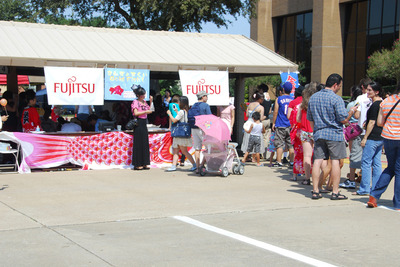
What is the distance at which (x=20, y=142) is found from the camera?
476 inches

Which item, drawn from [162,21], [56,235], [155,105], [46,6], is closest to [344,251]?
[56,235]

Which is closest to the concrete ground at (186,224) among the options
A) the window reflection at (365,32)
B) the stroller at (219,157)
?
the stroller at (219,157)

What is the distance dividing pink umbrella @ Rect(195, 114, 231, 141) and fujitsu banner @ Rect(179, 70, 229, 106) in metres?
2.29

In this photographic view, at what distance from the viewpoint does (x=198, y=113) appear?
38.5ft

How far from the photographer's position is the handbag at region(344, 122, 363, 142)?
10.3m

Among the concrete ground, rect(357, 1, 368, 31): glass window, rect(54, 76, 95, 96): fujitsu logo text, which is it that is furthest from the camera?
rect(357, 1, 368, 31): glass window

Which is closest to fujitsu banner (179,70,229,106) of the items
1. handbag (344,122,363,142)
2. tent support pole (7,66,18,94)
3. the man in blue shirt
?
handbag (344,122,363,142)

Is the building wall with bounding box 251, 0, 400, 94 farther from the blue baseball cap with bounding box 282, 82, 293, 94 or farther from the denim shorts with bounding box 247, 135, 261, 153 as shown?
the blue baseball cap with bounding box 282, 82, 293, 94

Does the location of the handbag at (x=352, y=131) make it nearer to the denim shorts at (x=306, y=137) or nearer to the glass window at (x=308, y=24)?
the denim shorts at (x=306, y=137)

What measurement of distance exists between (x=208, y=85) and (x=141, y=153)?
2.51m

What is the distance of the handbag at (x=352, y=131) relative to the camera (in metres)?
10.3

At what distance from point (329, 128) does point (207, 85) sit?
5.24 m

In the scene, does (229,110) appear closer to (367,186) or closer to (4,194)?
(367,186)

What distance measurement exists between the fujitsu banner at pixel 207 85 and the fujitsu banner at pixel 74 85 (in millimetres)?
1999
